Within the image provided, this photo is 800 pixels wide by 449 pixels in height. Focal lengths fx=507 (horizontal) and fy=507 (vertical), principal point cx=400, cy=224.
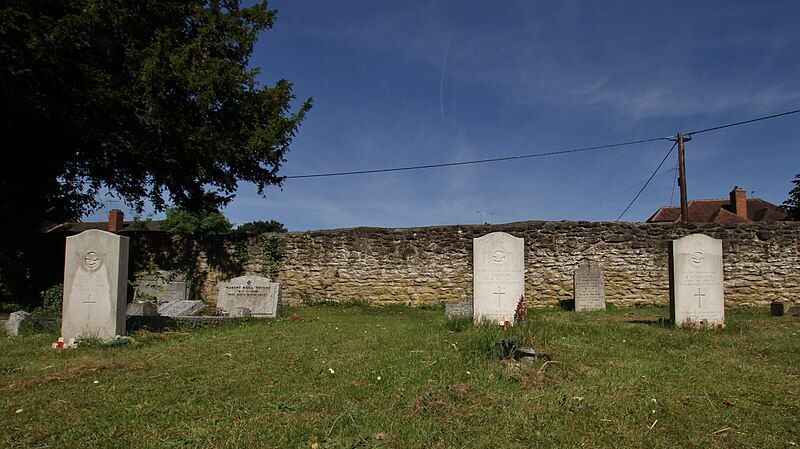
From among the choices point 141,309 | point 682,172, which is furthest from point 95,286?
point 682,172

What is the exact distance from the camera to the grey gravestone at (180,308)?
11.9m

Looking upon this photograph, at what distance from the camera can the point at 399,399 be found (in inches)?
173

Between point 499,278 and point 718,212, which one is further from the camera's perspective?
point 718,212

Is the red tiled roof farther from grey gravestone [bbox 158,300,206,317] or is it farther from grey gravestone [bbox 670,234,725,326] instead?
grey gravestone [bbox 158,300,206,317]

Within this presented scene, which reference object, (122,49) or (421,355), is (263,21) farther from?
(421,355)

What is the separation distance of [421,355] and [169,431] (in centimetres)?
310

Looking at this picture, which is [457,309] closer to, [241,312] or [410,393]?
[241,312]

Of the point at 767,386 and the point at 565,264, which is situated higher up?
the point at 565,264

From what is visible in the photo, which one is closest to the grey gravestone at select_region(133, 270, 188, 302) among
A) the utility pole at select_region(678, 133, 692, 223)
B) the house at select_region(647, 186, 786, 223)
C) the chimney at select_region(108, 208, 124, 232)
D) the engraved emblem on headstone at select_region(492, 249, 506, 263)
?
the engraved emblem on headstone at select_region(492, 249, 506, 263)

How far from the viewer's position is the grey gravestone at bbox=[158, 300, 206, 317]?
11922 millimetres

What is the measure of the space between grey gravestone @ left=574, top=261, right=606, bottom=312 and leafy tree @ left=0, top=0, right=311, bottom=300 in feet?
30.7

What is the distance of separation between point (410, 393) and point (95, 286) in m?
5.99

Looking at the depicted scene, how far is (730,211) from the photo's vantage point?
31.3 metres

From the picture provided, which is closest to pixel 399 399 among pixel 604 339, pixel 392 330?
pixel 604 339
